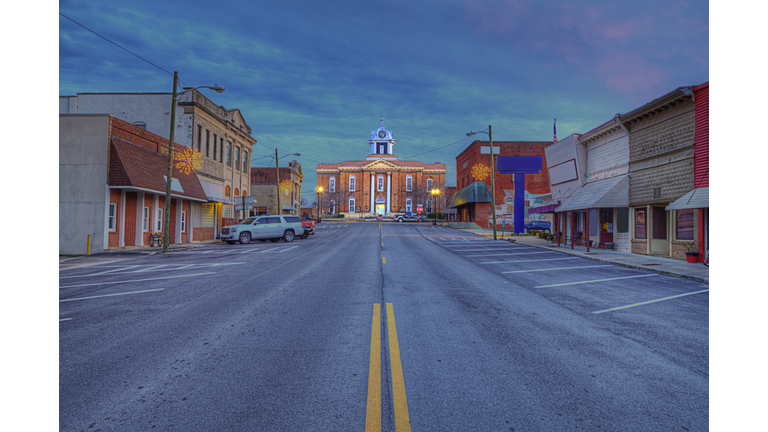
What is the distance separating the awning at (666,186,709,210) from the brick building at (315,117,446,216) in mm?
82682

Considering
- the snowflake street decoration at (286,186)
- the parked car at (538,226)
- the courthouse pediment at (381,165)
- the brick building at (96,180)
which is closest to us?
the brick building at (96,180)

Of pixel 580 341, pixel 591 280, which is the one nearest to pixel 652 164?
pixel 591 280

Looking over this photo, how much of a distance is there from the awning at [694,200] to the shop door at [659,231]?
2.85 m

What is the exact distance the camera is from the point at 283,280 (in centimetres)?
1055

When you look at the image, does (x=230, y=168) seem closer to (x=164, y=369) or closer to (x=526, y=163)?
(x=526, y=163)

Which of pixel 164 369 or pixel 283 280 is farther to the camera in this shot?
pixel 283 280

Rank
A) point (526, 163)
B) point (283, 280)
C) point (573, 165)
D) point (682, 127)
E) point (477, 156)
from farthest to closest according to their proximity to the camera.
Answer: point (477, 156) → point (526, 163) → point (573, 165) → point (682, 127) → point (283, 280)

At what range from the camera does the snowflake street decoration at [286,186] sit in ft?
200

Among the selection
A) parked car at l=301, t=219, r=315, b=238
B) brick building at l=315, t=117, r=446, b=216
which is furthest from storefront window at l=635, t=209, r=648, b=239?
brick building at l=315, t=117, r=446, b=216

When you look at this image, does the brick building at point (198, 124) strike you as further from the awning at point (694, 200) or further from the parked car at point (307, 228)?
the awning at point (694, 200)

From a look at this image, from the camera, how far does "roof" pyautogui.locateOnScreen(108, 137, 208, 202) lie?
19.4 meters

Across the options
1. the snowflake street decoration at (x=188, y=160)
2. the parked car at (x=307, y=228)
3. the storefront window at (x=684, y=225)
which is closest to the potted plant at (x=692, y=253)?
the storefront window at (x=684, y=225)

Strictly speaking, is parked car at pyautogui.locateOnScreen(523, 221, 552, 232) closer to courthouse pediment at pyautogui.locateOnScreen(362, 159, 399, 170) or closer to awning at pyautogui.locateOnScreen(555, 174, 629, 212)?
awning at pyautogui.locateOnScreen(555, 174, 629, 212)

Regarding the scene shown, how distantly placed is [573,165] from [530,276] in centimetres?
1706
